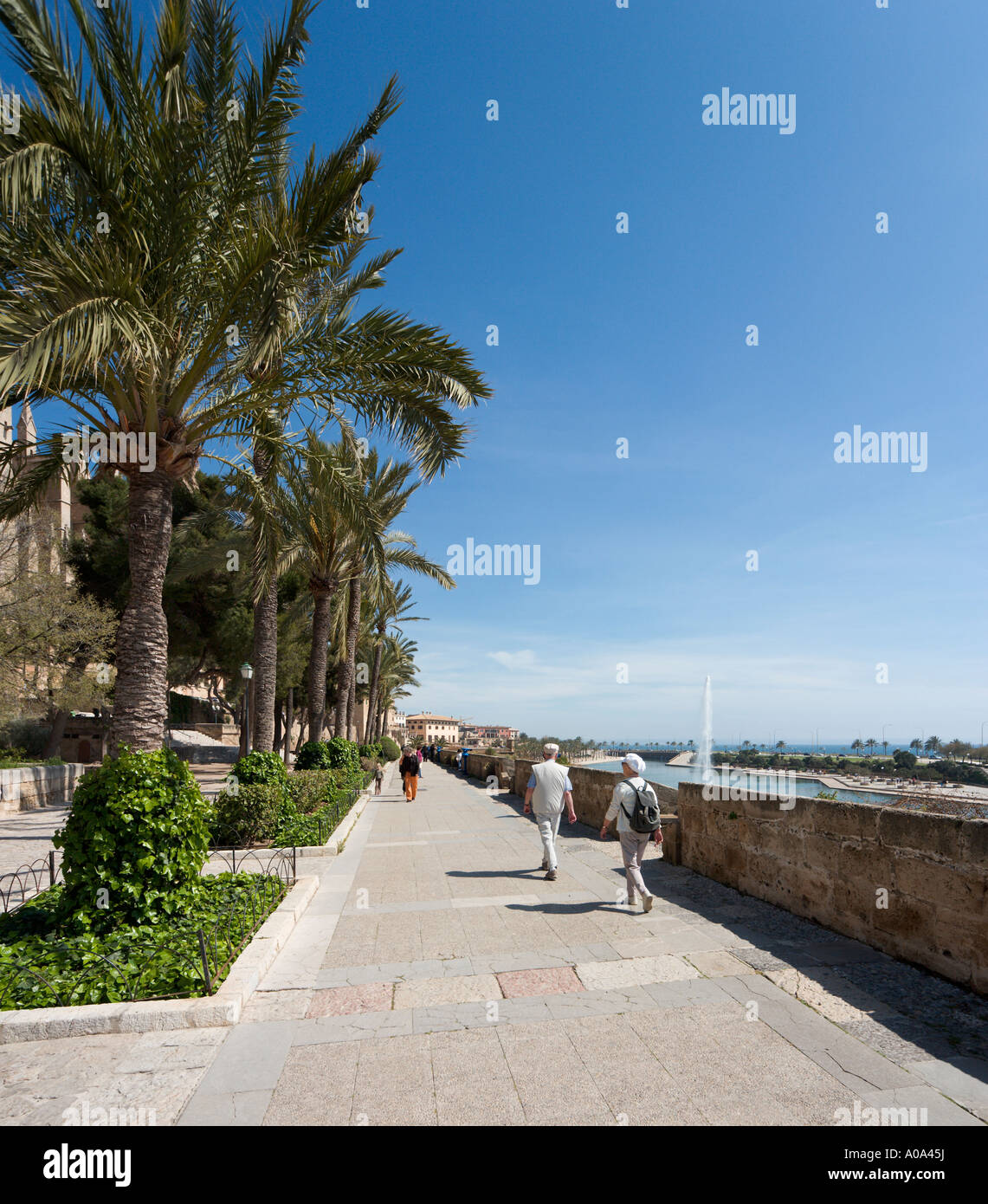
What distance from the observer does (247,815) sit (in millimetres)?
9633

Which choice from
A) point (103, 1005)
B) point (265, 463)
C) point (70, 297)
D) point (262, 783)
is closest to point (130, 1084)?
point (103, 1005)

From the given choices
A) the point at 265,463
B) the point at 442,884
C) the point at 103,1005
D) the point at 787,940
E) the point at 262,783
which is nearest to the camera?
the point at 103,1005

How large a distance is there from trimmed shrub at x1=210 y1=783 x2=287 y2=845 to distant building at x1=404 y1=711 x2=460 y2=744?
146345mm

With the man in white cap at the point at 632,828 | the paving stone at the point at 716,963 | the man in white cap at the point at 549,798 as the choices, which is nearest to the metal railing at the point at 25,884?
the man in white cap at the point at 549,798

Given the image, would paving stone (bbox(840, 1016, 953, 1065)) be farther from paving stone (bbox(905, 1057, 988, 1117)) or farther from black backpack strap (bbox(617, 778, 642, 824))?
black backpack strap (bbox(617, 778, 642, 824))

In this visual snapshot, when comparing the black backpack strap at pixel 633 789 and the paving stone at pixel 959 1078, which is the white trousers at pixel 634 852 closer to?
the black backpack strap at pixel 633 789

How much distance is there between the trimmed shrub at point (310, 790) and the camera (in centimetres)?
1178

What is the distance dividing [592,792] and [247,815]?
5989mm

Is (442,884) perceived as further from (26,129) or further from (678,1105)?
(26,129)

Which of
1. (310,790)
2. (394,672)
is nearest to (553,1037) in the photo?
(310,790)

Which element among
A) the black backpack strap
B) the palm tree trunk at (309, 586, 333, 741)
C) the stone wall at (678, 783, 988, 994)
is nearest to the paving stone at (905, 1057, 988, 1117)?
the stone wall at (678, 783, 988, 994)

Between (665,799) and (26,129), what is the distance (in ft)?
42.3

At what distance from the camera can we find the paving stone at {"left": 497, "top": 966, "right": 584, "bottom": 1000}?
183 inches
